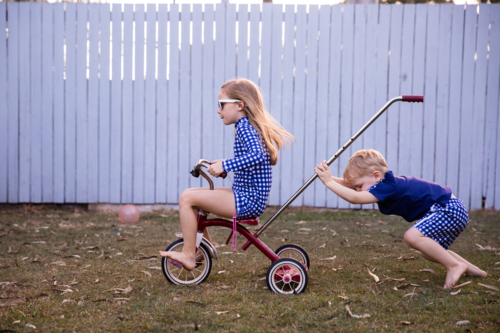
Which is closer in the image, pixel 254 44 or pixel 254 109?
pixel 254 109

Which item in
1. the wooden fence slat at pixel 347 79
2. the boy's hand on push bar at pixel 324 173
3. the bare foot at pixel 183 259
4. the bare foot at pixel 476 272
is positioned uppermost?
the wooden fence slat at pixel 347 79

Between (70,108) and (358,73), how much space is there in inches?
157

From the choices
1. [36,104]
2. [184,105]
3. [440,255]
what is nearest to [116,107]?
[184,105]

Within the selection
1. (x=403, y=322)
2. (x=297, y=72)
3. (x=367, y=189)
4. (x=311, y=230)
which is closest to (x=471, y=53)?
(x=297, y=72)

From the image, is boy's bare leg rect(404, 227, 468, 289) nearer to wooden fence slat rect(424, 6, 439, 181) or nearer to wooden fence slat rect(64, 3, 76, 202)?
wooden fence slat rect(424, 6, 439, 181)

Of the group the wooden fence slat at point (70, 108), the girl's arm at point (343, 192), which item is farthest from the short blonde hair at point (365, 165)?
the wooden fence slat at point (70, 108)

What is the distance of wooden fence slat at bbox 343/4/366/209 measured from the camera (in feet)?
20.4

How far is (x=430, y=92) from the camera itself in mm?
6215

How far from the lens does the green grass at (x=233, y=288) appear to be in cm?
234

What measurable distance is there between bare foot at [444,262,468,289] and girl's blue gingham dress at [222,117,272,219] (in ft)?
4.12

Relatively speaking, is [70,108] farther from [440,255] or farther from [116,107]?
[440,255]

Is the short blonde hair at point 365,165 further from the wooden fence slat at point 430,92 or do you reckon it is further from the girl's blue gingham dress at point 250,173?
the wooden fence slat at point 430,92

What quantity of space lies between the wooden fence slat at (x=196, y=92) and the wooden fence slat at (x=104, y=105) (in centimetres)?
116

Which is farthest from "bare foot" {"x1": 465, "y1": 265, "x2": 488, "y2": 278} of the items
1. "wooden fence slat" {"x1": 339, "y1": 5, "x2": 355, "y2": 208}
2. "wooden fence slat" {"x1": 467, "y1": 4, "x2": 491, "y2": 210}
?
"wooden fence slat" {"x1": 467, "y1": 4, "x2": 491, "y2": 210}
